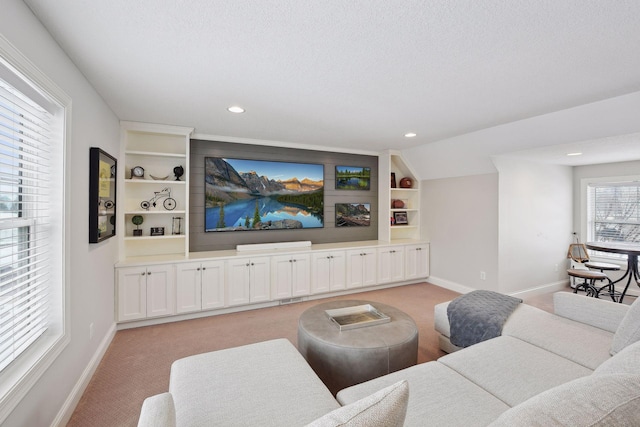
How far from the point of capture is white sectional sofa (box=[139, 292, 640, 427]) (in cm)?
76

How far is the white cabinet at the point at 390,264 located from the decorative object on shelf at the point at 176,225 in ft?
9.75

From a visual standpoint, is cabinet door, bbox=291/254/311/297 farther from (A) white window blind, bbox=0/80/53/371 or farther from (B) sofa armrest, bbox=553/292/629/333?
(B) sofa armrest, bbox=553/292/629/333

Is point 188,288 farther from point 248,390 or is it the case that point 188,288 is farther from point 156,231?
point 248,390

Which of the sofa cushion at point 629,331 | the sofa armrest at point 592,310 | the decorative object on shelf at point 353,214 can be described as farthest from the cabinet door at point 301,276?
the sofa cushion at point 629,331

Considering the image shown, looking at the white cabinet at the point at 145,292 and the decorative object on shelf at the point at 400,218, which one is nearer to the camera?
the white cabinet at the point at 145,292

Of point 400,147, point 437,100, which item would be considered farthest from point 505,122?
point 400,147

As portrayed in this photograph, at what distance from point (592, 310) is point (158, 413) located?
2.84m

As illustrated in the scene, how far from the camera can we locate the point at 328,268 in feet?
14.1

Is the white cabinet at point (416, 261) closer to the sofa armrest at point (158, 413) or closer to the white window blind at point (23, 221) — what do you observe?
the sofa armrest at point (158, 413)

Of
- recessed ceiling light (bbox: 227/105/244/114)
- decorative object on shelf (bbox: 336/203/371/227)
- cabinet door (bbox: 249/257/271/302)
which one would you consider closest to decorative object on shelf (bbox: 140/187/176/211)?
cabinet door (bbox: 249/257/271/302)

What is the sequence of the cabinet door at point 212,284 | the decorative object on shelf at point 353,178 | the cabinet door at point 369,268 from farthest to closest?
the decorative object on shelf at point 353,178
the cabinet door at point 369,268
the cabinet door at point 212,284

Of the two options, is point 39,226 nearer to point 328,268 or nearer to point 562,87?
point 328,268

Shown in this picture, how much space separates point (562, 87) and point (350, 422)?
2.90 metres

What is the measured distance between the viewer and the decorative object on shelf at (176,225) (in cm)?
386
